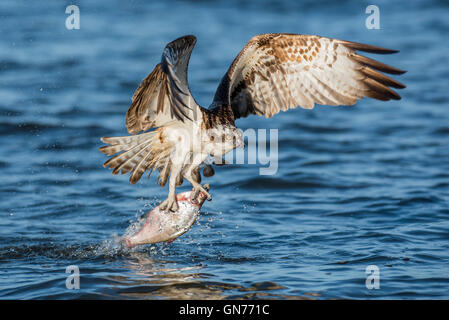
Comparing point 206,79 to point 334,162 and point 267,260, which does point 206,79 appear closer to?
point 334,162

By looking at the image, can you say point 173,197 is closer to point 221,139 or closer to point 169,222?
point 169,222

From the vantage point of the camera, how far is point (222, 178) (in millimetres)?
9922

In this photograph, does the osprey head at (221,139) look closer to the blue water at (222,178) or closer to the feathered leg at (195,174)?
the feathered leg at (195,174)

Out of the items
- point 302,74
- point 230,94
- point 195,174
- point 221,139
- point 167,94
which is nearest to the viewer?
point 167,94

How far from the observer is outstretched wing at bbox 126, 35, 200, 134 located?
17.7 feet

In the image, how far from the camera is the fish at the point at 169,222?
20.4ft

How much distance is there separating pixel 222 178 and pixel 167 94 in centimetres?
404

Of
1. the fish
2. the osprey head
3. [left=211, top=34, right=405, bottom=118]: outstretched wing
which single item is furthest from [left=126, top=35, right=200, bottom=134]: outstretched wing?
the fish

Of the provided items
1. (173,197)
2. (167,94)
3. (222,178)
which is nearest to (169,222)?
(173,197)

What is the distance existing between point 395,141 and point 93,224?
592cm

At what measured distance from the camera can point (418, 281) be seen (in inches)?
239

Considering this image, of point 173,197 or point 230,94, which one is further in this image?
point 230,94

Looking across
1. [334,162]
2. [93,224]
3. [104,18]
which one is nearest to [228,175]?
[334,162]

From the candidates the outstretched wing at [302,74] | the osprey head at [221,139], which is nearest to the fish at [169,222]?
the osprey head at [221,139]
